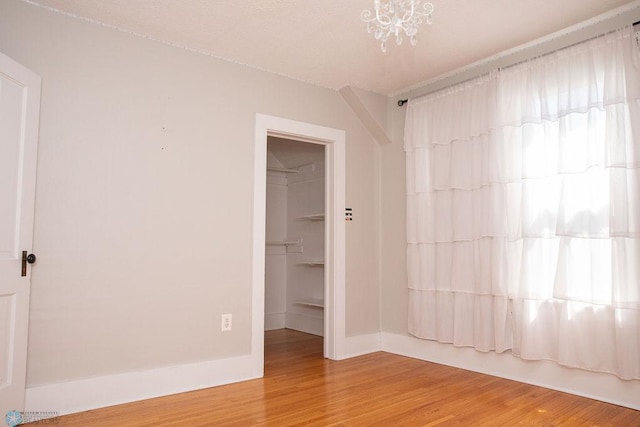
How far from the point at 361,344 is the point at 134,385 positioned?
2.13m

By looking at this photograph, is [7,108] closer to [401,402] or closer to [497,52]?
[401,402]

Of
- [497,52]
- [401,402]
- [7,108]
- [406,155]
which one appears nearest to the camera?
[7,108]

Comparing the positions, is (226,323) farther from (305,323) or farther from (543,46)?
(543,46)

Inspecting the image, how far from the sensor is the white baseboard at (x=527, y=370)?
281 cm

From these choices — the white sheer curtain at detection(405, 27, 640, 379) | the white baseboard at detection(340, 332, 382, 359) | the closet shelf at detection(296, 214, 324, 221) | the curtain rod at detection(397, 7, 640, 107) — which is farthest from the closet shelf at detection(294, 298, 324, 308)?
the curtain rod at detection(397, 7, 640, 107)

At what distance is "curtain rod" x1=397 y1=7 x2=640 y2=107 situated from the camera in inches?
114

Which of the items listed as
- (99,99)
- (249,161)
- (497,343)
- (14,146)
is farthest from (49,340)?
(497,343)

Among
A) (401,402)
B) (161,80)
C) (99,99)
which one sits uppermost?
(161,80)

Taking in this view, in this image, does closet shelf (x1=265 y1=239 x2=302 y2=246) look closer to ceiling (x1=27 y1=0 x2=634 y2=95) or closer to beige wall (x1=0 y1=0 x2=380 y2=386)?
beige wall (x1=0 y1=0 x2=380 y2=386)

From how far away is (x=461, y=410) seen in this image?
108 inches

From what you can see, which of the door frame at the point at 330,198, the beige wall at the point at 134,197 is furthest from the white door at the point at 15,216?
the door frame at the point at 330,198

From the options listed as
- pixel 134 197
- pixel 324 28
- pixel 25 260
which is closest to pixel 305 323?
pixel 134 197

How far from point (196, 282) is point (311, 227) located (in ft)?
8.36

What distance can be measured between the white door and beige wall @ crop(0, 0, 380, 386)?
0.11 metres
